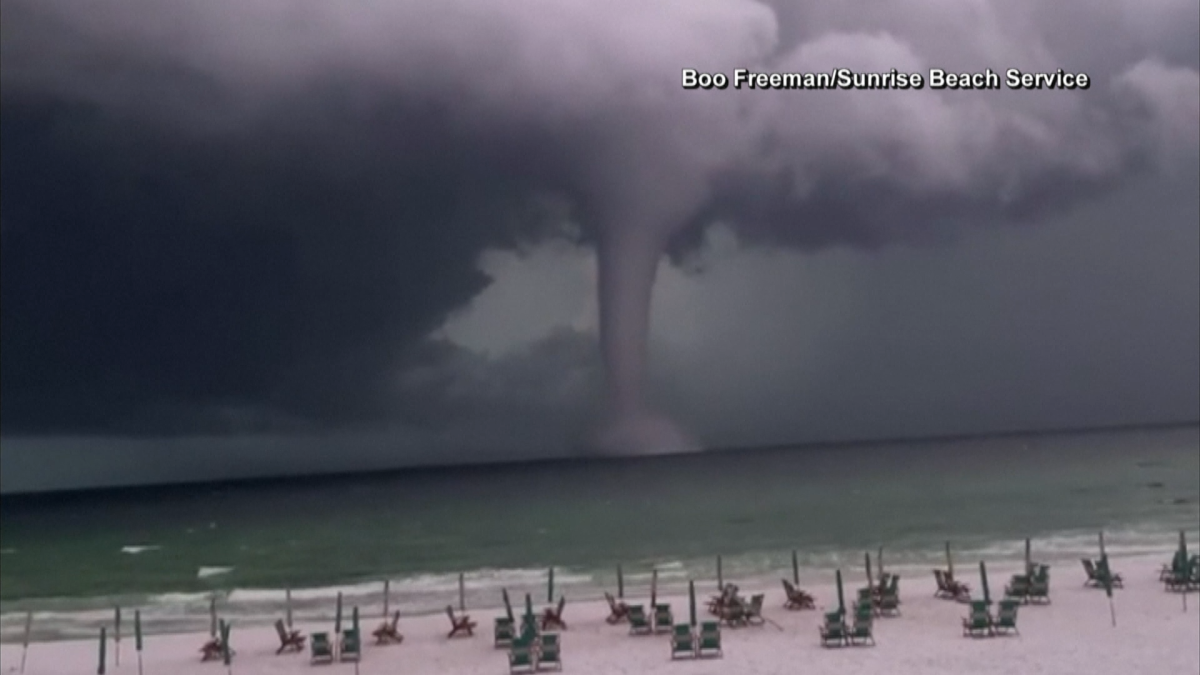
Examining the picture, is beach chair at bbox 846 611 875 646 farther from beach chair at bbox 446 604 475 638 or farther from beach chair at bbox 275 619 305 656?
beach chair at bbox 275 619 305 656

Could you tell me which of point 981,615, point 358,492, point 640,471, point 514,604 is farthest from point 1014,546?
point 640,471

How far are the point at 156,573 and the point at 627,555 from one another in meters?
19.5

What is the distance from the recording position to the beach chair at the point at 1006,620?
696 inches

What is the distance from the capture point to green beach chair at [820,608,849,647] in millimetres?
17609

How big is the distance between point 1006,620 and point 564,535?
124 ft

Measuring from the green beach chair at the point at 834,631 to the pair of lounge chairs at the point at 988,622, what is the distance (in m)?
1.89

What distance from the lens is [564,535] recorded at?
178 feet

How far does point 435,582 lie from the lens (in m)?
34.8

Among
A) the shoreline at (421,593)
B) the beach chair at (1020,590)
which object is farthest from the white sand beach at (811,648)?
the shoreline at (421,593)

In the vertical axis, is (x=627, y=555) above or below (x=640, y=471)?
below

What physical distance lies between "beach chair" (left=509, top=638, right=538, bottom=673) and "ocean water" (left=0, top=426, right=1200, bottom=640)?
1033cm

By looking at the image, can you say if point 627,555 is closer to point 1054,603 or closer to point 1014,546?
point 1014,546

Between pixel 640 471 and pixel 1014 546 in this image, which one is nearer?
pixel 1014 546

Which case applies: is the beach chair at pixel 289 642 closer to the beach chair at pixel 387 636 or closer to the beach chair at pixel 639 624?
the beach chair at pixel 387 636
